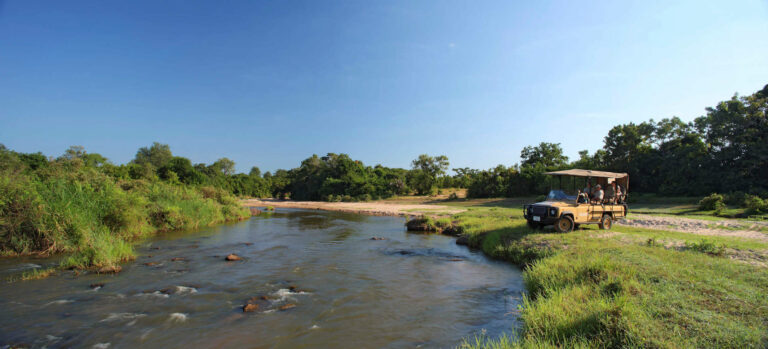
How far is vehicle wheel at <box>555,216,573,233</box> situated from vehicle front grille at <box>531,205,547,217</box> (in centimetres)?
69

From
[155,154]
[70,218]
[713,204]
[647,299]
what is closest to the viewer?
[647,299]

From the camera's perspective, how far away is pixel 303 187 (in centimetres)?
7500

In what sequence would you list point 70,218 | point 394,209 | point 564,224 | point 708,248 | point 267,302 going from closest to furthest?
point 267,302, point 708,248, point 70,218, point 564,224, point 394,209

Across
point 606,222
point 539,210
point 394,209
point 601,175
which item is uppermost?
point 601,175

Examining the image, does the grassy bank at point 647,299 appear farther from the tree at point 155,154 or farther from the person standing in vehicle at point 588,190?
the tree at point 155,154

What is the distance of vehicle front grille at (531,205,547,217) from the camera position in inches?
522

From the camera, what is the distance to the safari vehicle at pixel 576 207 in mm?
13312

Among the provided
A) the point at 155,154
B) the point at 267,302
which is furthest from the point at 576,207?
the point at 155,154

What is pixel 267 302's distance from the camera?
8062 millimetres

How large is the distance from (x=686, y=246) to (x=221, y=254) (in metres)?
16.9

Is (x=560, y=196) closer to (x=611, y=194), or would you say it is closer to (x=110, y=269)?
(x=611, y=194)

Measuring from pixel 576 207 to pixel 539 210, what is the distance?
157 centimetres

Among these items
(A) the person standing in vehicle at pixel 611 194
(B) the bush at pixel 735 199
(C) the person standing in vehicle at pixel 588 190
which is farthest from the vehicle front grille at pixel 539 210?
(B) the bush at pixel 735 199

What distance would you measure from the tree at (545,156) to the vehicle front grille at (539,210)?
37884 millimetres
